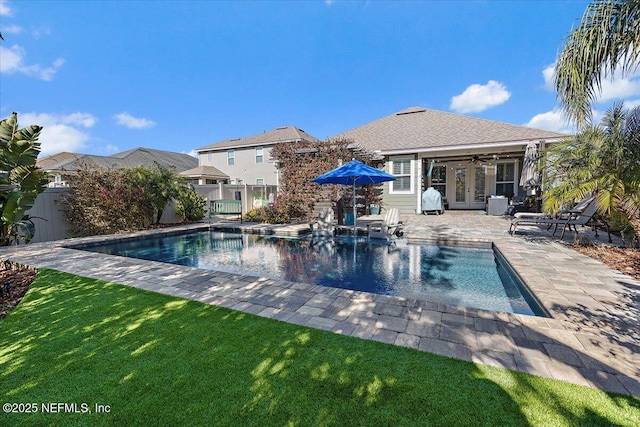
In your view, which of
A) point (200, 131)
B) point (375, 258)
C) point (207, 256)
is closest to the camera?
point (375, 258)

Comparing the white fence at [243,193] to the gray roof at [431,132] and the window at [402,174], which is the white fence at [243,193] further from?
the window at [402,174]

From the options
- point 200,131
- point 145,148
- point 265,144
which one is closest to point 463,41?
point 265,144

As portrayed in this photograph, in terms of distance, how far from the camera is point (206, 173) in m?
26.2

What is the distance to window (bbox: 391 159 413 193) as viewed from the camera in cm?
1605

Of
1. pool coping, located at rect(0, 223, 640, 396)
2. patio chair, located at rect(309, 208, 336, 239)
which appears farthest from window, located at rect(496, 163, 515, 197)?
pool coping, located at rect(0, 223, 640, 396)

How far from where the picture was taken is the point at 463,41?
16.2 metres

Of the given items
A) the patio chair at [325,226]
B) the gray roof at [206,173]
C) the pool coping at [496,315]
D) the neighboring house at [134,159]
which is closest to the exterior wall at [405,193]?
the patio chair at [325,226]

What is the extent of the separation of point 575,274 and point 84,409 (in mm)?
7085

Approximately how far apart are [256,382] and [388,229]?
8504 millimetres

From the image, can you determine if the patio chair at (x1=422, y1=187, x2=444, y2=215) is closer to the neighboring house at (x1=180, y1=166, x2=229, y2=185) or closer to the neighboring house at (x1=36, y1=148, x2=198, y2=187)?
the neighboring house at (x1=180, y1=166, x2=229, y2=185)

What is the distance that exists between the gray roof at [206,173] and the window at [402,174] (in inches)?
681

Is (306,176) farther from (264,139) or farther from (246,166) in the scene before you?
(246,166)

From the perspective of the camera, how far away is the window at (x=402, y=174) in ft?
52.6

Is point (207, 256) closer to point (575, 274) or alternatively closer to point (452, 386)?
point (452, 386)
